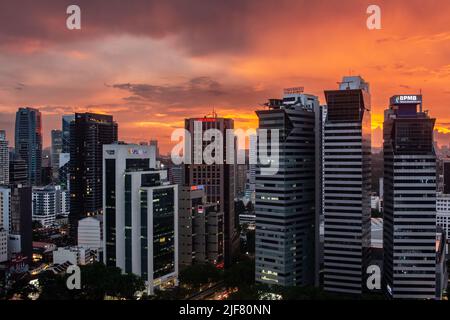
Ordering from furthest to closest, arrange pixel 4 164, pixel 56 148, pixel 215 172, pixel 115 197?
pixel 56 148, pixel 4 164, pixel 215 172, pixel 115 197

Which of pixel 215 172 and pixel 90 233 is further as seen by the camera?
pixel 90 233

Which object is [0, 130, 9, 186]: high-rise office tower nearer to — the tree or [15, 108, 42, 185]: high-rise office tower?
[15, 108, 42, 185]: high-rise office tower

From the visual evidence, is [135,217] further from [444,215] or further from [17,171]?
[17,171]

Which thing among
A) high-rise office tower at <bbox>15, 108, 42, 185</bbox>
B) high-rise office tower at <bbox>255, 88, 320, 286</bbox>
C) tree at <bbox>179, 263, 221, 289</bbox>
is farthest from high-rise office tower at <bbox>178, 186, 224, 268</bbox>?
high-rise office tower at <bbox>15, 108, 42, 185</bbox>

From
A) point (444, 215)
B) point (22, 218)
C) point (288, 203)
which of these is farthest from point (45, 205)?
point (444, 215)

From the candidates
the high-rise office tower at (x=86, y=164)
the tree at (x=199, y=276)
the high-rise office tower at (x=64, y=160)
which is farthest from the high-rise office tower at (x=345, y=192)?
the high-rise office tower at (x=64, y=160)
